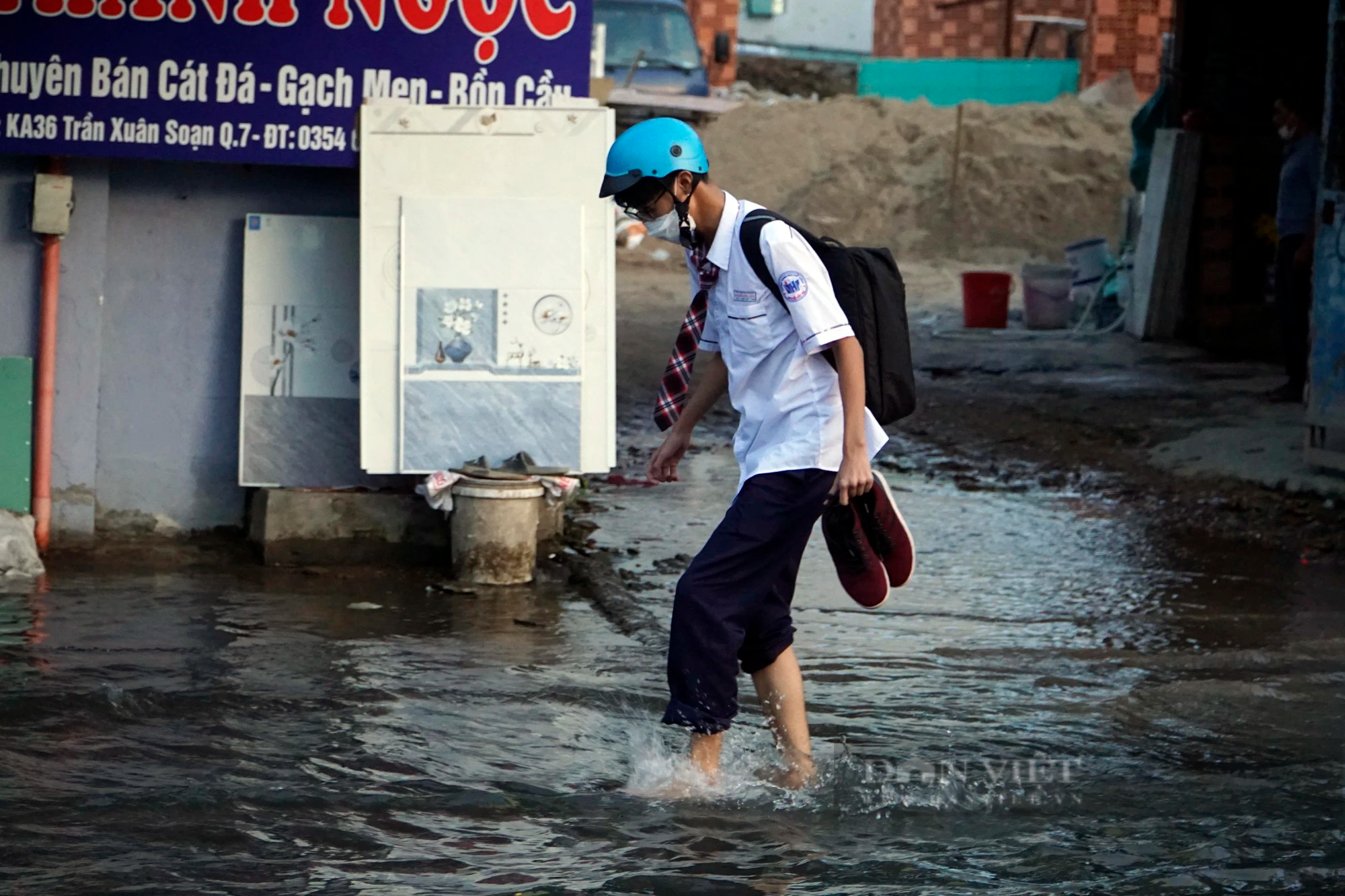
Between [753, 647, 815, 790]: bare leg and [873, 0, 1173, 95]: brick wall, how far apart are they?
19769 millimetres

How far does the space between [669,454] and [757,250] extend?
0.78m

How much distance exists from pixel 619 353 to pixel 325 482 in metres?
6.73

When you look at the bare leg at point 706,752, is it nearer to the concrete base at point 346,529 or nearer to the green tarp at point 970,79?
the concrete base at point 346,529

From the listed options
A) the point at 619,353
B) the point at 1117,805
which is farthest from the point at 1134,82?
the point at 1117,805

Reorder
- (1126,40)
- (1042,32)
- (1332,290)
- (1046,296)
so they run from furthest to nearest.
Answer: (1042,32)
(1126,40)
(1046,296)
(1332,290)

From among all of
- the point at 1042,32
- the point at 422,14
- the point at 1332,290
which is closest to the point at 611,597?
the point at 422,14

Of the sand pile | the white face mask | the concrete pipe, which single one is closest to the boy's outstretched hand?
the white face mask

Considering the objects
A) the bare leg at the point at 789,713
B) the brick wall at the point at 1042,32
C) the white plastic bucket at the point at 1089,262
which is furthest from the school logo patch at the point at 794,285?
the brick wall at the point at 1042,32

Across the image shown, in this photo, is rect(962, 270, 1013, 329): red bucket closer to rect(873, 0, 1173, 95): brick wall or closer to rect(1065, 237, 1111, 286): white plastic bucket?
rect(1065, 237, 1111, 286): white plastic bucket

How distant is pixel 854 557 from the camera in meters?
4.45

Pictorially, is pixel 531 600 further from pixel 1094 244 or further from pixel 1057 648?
pixel 1094 244

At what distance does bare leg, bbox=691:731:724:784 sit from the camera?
14.3 feet

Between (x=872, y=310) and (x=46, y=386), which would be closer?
(x=872, y=310)

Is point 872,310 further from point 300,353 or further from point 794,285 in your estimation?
point 300,353
